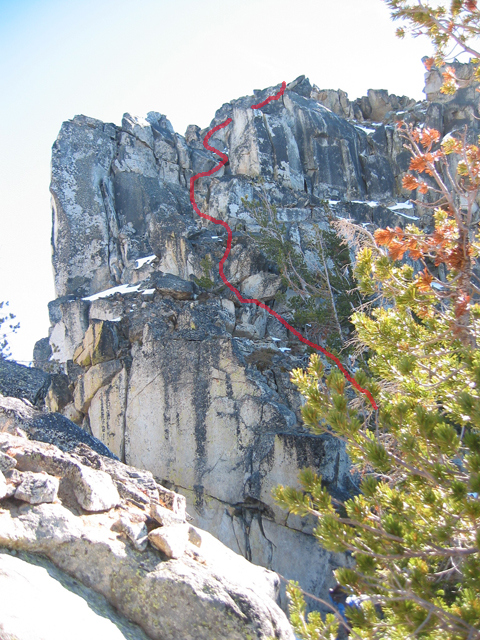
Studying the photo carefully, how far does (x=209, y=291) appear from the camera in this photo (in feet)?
71.9

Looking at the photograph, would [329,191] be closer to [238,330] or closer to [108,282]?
[108,282]

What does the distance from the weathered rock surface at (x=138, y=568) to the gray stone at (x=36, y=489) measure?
0.01 metres

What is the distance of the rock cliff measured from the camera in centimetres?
1387

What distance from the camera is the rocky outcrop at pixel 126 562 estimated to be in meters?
6.03

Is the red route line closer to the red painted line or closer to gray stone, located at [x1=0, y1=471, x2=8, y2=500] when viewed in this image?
the red painted line

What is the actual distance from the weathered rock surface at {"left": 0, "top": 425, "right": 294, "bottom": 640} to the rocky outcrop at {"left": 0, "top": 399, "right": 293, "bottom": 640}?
0.01 m

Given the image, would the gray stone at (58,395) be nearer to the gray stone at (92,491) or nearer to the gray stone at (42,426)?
the gray stone at (42,426)

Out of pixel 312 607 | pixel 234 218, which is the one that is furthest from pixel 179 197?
pixel 312 607

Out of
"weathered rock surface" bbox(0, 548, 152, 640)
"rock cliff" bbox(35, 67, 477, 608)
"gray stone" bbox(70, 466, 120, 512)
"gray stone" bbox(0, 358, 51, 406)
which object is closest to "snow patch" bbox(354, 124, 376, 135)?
"rock cliff" bbox(35, 67, 477, 608)

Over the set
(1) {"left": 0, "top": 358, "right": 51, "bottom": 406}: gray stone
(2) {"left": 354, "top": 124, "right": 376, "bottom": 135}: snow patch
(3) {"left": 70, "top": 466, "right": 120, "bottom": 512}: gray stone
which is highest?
(2) {"left": 354, "top": 124, "right": 376, "bottom": 135}: snow patch

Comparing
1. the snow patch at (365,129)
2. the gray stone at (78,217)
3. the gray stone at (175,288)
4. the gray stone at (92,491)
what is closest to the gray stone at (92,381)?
the gray stone at (175,288)

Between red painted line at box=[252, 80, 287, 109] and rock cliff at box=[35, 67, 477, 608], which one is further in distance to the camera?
red painted line at box=[252, 80, 287, 109]

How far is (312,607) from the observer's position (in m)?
11.8

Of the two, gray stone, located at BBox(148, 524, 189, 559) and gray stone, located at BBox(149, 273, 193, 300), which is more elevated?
gray stone, located at BBox(149, 273, 193, 300)
